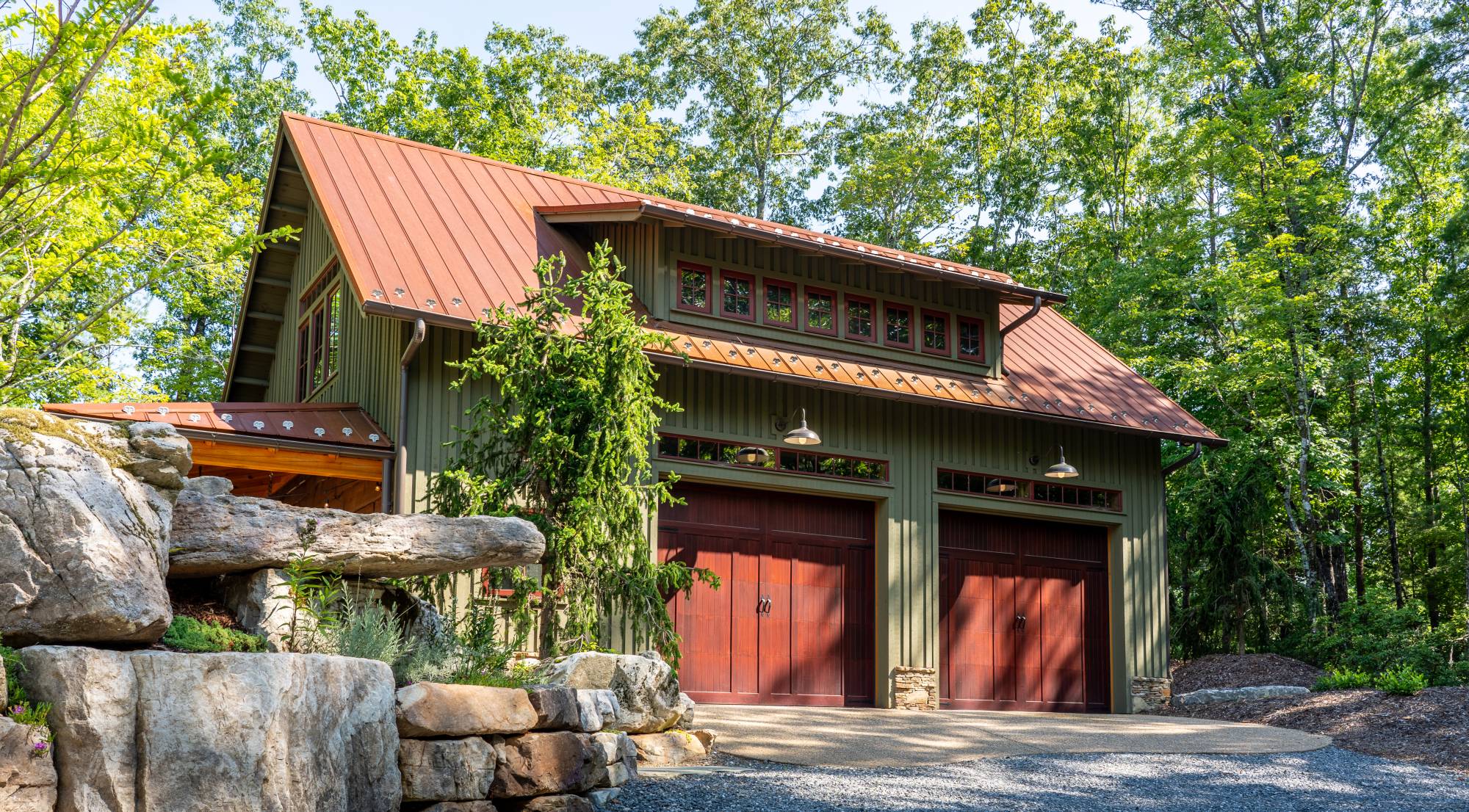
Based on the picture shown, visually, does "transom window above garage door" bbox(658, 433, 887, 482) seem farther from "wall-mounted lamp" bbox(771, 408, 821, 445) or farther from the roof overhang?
the roof overhang

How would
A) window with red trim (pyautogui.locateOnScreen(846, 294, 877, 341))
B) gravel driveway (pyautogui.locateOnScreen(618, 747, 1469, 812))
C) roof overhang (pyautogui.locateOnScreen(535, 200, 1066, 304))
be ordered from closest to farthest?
1. gravel driveway (pyautogui.locateOnScreen(618, 747, 1469, 812))
2. roof overhang (pyautogui.locateOnScreen(535, 200, 1066, 304))
3. window with red trim (pyautogui.locateOnScreen(846, 294, 877, 341))

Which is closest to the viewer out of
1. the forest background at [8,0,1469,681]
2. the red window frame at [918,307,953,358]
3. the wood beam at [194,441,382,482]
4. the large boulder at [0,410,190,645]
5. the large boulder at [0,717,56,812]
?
the large boulder at [0,717,56,812]

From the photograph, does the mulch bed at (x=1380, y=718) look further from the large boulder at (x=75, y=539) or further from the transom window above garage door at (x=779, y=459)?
the large boulder at (x=75, y=539)

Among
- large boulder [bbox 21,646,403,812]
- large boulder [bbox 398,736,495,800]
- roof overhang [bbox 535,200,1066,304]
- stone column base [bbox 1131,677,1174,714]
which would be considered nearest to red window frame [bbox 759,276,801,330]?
roof overhang [bbox 535,200,1066,304]

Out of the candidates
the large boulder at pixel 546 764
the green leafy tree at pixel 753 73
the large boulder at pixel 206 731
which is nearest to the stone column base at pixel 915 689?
the large boulder at pixel 546 764

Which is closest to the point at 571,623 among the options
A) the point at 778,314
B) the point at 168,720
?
the point at 168,720

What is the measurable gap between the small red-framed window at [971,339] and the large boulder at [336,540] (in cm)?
836

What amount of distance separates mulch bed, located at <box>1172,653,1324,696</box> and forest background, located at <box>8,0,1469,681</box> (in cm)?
100

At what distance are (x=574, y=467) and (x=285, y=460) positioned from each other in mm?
3079

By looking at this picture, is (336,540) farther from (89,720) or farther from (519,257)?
(519,257)

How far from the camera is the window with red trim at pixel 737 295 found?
12859 mm

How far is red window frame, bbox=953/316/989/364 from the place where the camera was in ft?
46.6

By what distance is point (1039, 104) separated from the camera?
92.1 ft

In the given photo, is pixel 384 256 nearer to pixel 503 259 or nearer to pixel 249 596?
pixel 503 259
